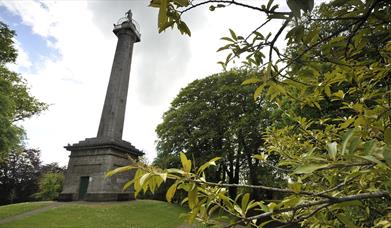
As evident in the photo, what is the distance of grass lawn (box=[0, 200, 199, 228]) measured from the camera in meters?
14.8

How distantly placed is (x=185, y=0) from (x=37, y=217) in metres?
18.5

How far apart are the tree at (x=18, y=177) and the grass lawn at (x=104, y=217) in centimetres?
2389

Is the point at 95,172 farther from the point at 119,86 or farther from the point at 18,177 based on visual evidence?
the point at 18,177

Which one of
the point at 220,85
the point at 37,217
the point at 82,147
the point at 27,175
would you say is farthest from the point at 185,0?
the point at 27,175

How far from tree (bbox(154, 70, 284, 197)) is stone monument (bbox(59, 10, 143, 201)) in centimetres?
489

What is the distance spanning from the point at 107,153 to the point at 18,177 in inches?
982

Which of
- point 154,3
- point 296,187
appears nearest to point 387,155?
point 296,187

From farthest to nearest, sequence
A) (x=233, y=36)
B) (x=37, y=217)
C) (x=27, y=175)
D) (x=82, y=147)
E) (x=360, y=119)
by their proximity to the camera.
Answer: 1. (x=27, y=175)
2. (x=82, y=147)
3. (x=37, y=217)
4. (x=233, y=36)
5. (x=360, y=119)

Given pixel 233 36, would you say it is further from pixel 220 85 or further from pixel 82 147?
pixel 220 85

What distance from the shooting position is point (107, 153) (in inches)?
897

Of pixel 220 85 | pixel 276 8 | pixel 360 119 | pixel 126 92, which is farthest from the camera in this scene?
pixel 220 85

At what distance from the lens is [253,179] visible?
85.6ft

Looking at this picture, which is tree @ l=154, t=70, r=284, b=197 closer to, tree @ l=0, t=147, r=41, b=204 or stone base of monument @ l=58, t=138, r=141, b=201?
stone base of monument @ l=58, t=138, r=141, b=201

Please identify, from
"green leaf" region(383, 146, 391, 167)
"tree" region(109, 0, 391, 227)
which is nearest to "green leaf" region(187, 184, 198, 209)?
"tree" region(109, 0, 391, 227)
